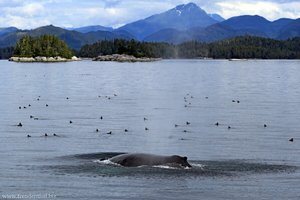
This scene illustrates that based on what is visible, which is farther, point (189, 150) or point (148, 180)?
point (189, 150)

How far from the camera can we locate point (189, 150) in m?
44.4

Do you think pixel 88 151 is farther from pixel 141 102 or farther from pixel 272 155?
pixel 141 102

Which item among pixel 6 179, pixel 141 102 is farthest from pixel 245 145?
pixel 141 102

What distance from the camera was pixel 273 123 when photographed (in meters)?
62.5

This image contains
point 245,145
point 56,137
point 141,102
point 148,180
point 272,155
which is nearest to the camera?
point 148,180

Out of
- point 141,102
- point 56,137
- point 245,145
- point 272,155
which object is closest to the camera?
point 272,155

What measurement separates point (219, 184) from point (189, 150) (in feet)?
39.4

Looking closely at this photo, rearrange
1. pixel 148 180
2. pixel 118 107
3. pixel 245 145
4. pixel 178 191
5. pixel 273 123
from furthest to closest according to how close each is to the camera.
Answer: pixel 118 107 → pixel 273 123 → pixel 245 145 → pixel 148 180 → pixel 178 191

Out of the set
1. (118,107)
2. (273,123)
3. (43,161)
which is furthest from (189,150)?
(118,107)

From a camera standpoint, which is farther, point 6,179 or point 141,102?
point 141,102

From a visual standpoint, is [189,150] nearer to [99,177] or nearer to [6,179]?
[99,177]

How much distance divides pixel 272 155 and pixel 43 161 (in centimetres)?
1501

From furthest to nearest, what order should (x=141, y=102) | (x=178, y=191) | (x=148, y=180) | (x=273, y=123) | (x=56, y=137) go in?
1. (x=141, y=102)
2. (x=273, y=123)
3. (x=56, y=137)
4. (x=148, y=180)
5. (x=178, y=191)

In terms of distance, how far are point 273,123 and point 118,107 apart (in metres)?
23.2
